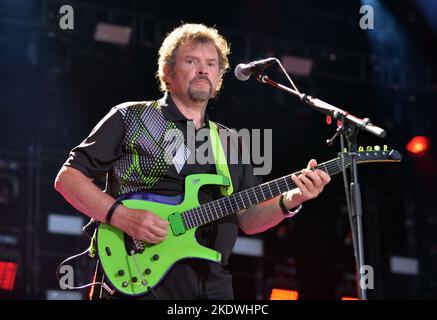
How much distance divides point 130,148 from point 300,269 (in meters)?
6.66

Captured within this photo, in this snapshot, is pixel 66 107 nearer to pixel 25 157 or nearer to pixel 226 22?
pixel 25 157

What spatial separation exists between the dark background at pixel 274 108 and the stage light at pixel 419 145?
3.5 inches

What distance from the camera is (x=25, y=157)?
891cm

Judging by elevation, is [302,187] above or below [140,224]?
above

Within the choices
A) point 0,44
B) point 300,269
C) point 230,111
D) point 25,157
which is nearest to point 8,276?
point 25,157

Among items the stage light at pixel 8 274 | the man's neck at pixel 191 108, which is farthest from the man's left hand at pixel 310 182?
the stage light at pixel 8 274

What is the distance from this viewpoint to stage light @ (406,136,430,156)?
34.6ft

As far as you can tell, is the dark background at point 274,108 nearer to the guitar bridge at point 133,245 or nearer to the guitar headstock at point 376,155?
the guitar bridge at point 133,245

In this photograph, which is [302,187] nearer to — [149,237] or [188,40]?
[149,237]

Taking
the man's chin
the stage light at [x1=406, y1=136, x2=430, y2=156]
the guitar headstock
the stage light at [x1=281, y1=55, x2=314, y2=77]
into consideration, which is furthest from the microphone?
the stage light at [x1=406, y1=136, x2=430, y2=156]

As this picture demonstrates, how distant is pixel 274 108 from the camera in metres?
10.1

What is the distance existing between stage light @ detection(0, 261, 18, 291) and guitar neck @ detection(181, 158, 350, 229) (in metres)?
4.90

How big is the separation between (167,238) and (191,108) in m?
0.91

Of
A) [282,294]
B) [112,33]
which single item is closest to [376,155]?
[282,294]
